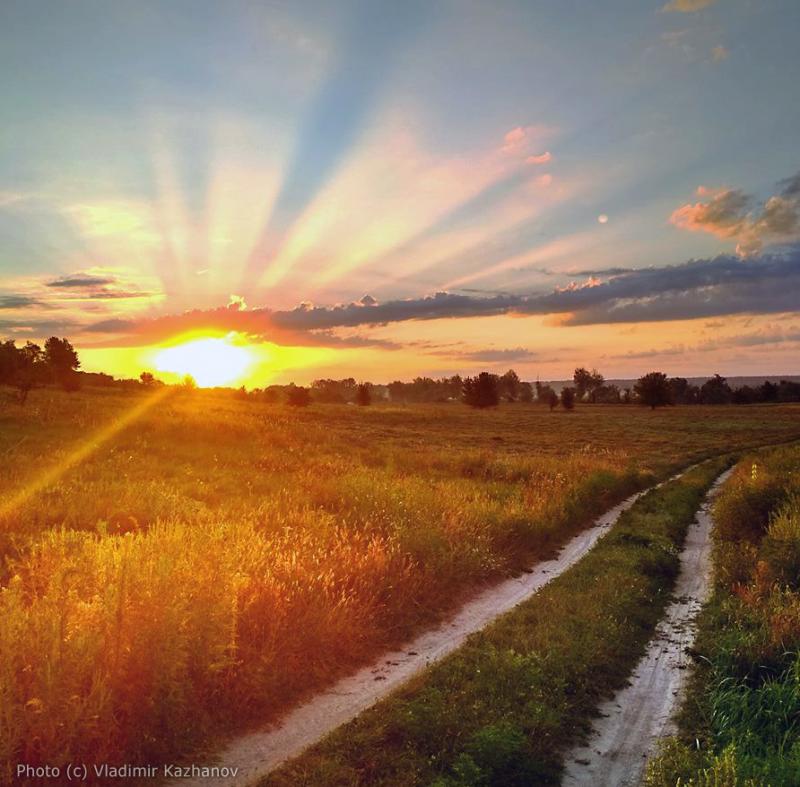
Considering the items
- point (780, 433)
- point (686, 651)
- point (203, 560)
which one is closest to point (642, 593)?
point (686, 651)

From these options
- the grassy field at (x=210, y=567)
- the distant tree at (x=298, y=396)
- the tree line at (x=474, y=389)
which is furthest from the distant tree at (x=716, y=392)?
the grassy field at (x=210, y=567)

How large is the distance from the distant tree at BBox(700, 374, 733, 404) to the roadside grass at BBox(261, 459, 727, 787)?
13041cm

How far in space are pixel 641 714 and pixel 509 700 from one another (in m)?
1.58

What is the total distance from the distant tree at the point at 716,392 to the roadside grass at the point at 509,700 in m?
130

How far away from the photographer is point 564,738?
662 cm

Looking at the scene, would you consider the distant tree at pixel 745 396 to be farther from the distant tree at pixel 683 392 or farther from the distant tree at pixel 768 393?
the distant tree at pixel 683 392

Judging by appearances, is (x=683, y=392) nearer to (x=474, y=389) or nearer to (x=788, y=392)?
(x=788, y=392)

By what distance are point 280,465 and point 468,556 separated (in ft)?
38.4

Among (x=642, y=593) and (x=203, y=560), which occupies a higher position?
(x=203, y=560)

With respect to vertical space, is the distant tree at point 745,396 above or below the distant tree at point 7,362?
below

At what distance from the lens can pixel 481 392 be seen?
356 feet

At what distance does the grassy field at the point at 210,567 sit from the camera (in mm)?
6086

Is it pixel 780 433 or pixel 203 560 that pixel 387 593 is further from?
pixel 780 433

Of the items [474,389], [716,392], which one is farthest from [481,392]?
[716,392]
